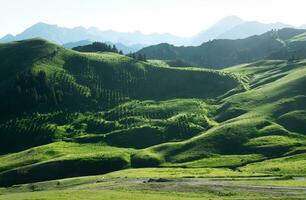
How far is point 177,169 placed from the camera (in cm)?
15900

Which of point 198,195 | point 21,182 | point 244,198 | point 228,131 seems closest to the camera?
point 244,198

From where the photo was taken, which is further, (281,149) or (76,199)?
(281,149)

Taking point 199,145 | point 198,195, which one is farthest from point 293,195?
point 199,145

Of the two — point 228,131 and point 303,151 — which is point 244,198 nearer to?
point 303,151

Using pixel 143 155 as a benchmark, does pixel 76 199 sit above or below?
above

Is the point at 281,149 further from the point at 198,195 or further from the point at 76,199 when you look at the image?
the point at 76,199

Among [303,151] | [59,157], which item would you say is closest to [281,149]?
[303,151]

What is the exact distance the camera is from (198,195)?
105438 mm

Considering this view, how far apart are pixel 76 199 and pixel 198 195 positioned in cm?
2783

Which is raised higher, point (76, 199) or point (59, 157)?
point (76, 199)

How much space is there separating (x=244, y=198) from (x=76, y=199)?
119 ft

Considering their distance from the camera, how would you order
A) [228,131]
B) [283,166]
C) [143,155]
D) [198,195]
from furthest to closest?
[228,131] < [143,155] < [283,166] < [198,195]

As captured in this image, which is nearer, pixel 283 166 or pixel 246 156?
pixel 283 166

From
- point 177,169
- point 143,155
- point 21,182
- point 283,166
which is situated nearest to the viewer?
point 283,166
